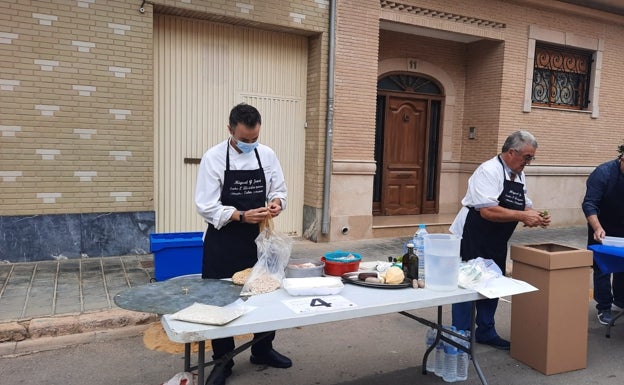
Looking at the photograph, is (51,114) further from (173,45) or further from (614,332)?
(614,332)

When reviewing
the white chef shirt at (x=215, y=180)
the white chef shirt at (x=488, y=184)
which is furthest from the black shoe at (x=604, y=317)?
the white chef shirt at (x=215, y=180)

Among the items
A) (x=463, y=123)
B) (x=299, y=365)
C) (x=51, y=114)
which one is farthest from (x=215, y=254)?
(x=463, y=123)

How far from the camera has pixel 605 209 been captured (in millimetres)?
5148

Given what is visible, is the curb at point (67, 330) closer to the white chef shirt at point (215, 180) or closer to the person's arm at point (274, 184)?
the white chef shirt at point (215, 180)

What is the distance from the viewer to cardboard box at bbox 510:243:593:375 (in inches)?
158

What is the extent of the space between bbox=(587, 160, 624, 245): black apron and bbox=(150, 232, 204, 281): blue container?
166 inches

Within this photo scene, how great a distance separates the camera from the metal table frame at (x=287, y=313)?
95.7 inches

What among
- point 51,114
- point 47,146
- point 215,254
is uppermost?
point 51,114

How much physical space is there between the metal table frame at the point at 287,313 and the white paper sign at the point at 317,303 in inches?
1.4

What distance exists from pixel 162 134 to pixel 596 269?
6.13 metres

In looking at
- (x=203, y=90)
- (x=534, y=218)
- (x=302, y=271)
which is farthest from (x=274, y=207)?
(x=203, y=90)

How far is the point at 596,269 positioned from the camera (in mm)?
5137

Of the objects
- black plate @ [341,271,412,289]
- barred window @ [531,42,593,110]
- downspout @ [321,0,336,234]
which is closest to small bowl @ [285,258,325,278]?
black plate @ [341,271,412,289]

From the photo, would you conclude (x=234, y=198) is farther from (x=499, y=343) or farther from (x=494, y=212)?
(x=499, y=343)
